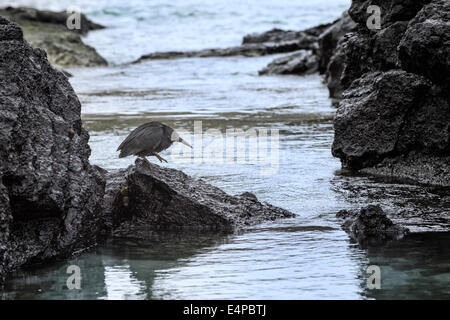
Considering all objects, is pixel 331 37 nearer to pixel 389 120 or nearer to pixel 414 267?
pixel 389 120

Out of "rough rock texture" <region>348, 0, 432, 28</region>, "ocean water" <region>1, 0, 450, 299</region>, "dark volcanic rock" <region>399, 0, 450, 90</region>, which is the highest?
"rough rock texture" <region>348, 0, 432, 28</region>

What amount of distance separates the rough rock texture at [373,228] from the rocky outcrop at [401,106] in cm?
187

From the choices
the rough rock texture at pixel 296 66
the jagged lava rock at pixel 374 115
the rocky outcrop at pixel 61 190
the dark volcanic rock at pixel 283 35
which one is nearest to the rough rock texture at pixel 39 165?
the rocky outcrop at pixel 61 190

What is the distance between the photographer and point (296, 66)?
795 inches

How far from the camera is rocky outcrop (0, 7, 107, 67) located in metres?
24.0

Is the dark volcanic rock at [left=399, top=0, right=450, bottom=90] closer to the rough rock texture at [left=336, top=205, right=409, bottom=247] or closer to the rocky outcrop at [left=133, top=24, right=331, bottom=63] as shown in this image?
the rough rock texture at [left=336, top=205, right=409, bottom=247]

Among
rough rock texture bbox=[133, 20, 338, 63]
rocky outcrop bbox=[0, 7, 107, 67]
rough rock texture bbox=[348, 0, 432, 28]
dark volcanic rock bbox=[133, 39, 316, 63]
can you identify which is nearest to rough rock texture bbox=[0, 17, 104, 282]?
rough rock texture bbox=[348, 0, 432, 28]

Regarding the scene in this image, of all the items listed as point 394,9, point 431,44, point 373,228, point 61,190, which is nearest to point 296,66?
point 394,9

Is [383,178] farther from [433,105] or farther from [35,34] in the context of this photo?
[35,34]

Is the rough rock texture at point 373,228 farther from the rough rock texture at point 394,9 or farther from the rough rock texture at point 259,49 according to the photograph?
the rough rock texture at point 259,49

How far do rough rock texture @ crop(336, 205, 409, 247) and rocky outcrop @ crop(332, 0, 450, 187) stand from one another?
1.87m

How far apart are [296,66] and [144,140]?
14175 mm

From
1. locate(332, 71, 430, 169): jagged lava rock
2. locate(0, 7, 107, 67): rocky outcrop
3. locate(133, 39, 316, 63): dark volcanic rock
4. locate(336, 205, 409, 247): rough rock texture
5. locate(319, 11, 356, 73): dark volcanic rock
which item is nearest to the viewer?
locate(336, 205, 409, 247): rough rock texture

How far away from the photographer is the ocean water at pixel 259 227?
496 centimetres
